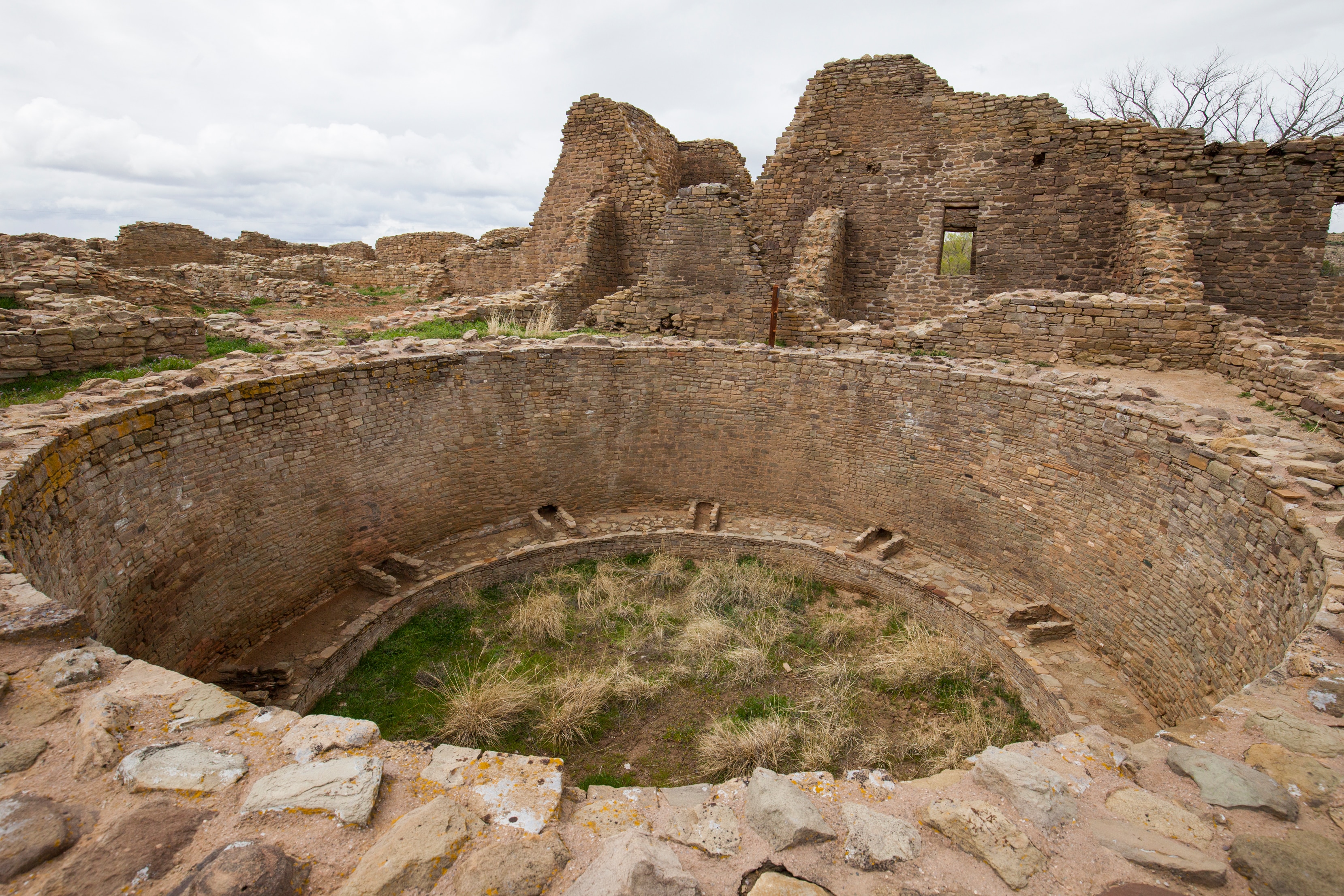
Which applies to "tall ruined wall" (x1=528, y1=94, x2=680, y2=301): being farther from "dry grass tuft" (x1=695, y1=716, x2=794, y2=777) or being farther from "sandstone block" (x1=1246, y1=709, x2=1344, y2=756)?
"sandstone block" (x1=1246, y1=709, x2=1344, y2=756)

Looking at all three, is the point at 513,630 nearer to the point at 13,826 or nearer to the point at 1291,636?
the point at 13,826

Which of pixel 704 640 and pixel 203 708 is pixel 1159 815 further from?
pixel 704 640

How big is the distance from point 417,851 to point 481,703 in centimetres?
342

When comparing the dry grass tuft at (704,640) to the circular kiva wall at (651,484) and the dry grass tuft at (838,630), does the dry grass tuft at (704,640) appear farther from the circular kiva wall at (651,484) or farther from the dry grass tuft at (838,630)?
the circular kiva wall at (651,484)

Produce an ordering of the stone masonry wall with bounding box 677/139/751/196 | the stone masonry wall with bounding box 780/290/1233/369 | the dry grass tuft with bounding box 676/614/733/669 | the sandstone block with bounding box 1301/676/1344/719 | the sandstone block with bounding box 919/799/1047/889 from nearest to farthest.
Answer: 1. the sandstone block with bounding box 919/799/1047/889
2. the sandstone block with bounding box 1301/676/1344/719
3. the dry grass tuft with bounding box 676/614/733/669
4. the stone masonry wall with bounding box 780/290/1233/369
5. the stone masonry wall with bounding box 677/139/751/196

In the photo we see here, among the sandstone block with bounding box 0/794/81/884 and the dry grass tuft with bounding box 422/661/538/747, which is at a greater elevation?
the sandstone block with bounding box 0/794/81/884

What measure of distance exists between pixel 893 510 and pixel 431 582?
5927 millimetres

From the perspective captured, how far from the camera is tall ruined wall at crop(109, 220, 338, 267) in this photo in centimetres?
1448

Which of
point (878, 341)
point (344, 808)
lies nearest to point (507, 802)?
point (344, 808)

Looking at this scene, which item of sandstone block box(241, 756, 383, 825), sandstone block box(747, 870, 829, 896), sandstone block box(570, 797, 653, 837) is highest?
sandstone block box(241, 756, 383, 825)

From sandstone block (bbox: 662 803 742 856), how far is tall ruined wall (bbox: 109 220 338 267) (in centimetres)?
1782

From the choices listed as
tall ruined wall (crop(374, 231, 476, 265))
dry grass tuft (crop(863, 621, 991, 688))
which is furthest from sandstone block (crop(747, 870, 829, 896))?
tall ruined wall (crop(374, 231, 476, 265))

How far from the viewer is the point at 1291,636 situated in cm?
Result: 386

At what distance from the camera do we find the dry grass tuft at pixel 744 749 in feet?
16.1
